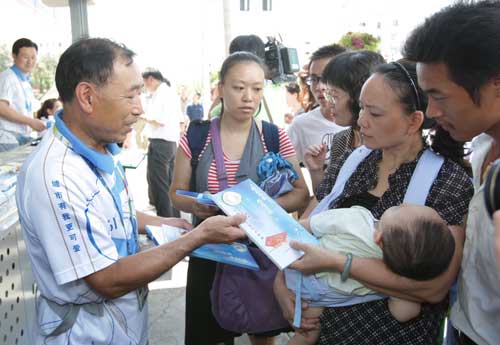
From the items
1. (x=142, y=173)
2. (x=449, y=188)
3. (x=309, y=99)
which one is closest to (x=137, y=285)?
(x=449, y=188)

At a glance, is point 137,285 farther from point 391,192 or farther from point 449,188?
point 449,188

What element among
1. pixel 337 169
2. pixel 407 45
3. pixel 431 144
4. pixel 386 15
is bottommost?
pixel 337 169

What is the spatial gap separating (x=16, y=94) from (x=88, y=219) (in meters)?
3.63

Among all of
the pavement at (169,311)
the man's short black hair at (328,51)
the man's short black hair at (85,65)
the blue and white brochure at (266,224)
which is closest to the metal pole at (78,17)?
the pavement at (169,311)

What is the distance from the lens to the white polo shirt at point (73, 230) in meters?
1.26

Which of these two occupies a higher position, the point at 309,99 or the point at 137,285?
the point at 309,99

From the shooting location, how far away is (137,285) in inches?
54.7

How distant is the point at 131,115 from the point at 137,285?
557 millimetres

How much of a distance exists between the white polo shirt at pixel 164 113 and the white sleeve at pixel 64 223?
4377mm

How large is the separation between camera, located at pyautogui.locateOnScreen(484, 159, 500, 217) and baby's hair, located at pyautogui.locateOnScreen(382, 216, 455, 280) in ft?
2.00

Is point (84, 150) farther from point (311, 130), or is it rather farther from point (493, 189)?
point (311, 130)

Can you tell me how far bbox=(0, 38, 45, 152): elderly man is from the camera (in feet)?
13.2

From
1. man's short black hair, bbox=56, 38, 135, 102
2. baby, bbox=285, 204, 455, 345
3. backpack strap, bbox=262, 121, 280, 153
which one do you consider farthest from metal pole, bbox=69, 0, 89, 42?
baby, bbox=285, 204, 455, 345

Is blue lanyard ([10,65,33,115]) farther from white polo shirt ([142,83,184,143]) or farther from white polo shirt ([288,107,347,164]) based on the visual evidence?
white polo shirt ([288,107,347,164])
